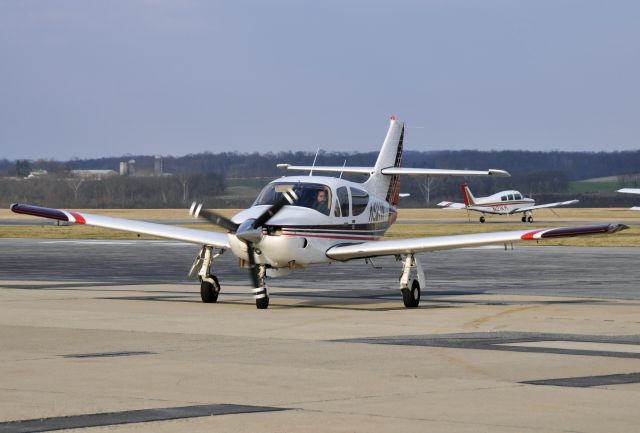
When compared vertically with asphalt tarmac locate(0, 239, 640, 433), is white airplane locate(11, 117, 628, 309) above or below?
above

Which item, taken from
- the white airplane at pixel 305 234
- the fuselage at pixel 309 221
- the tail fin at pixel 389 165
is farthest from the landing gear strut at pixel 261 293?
the tail fin at pixel 389 165

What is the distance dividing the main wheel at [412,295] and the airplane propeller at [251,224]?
2848mm

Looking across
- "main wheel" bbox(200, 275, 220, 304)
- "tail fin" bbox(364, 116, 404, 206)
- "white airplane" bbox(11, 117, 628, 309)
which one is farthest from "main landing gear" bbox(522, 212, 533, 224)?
"main wheel" bbox(200, 275, 220, 304)

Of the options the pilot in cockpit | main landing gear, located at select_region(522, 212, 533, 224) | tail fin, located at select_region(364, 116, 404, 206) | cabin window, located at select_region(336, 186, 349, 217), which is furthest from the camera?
main landing gear, located at select_region(522, 212, 533, 224)

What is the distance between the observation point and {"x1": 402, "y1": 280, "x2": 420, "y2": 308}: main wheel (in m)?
22.6

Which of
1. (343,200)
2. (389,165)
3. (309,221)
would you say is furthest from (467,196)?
(309,221)

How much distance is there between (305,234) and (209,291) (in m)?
2.61

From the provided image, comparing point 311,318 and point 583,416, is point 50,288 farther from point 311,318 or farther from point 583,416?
point 583,416

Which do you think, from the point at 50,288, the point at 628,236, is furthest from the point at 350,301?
the point at 628,236

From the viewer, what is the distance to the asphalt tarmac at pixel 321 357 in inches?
396

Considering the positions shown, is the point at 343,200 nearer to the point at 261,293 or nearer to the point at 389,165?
the point at 261,293

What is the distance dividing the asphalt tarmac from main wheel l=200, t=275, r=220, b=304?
0.23 metres

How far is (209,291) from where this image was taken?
23281 millimetres

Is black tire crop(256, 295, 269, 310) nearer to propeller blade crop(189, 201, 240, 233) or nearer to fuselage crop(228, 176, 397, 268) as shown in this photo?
fuselage crop(228, 176, 397, 268)
